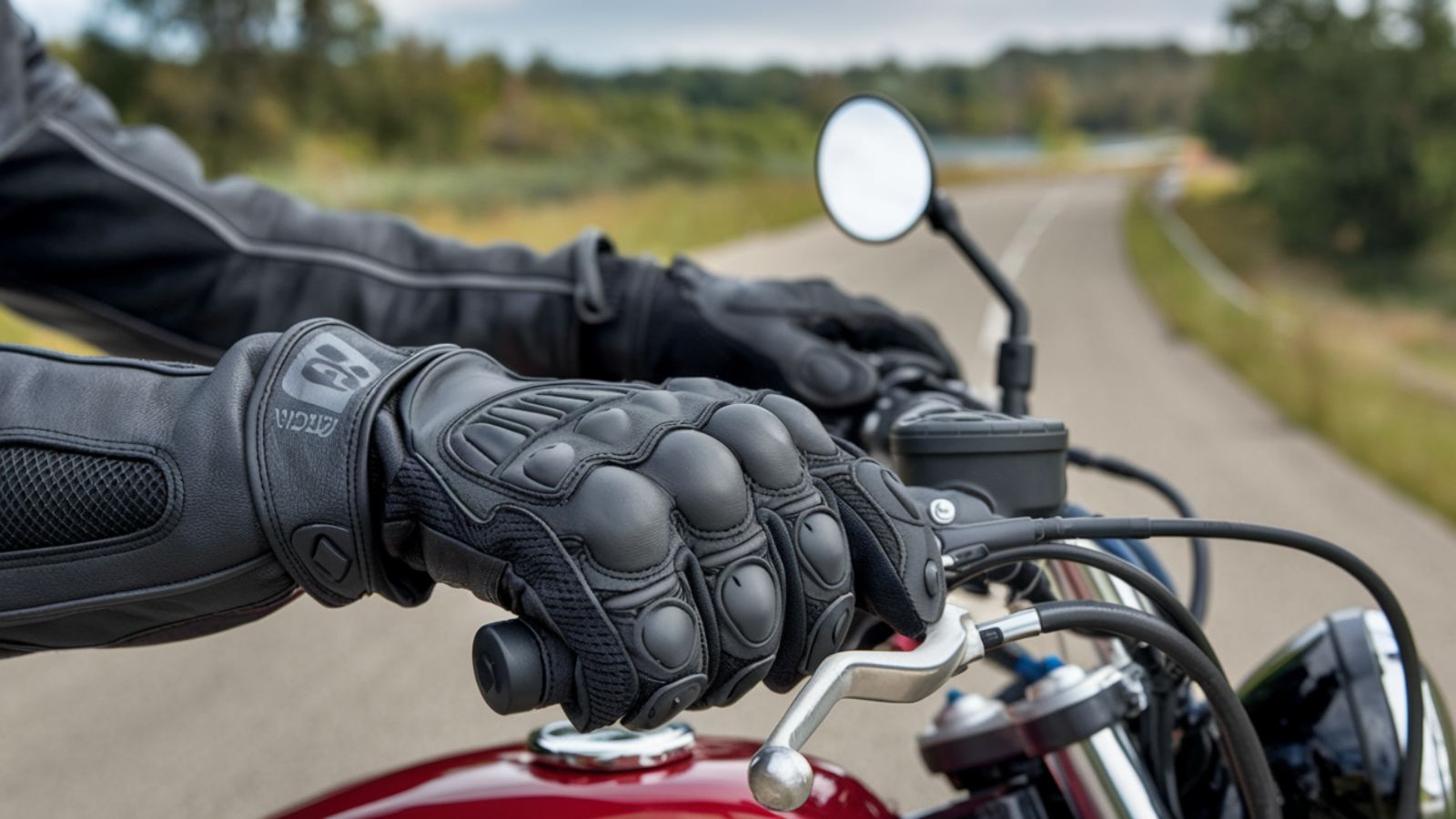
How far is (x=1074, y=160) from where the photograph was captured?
79875mm

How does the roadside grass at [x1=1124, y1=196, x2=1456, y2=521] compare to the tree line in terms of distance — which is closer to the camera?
the roadside grass at [x1=1124, y1=196, x2=1456, y2=521]

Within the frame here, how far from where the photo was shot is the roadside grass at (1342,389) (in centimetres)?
742

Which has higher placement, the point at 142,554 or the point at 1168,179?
the point at 142,554

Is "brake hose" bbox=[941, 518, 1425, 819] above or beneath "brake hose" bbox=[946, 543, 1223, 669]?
above

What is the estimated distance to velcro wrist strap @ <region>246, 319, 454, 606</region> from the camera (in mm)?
776

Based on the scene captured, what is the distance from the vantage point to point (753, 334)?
1351 mm

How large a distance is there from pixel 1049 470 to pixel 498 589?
49 cm

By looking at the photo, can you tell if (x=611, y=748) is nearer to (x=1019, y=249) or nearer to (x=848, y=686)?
(x=848, y=686)

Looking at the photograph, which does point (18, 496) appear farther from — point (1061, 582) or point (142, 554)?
point (1061, 582)

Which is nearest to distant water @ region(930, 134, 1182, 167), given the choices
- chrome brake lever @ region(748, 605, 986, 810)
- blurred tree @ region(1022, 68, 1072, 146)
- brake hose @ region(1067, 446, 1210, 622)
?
blurred tree @ region(1022, 68, 1072, 146)

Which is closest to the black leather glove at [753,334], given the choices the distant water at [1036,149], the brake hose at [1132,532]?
the brake hose at [1132,532]

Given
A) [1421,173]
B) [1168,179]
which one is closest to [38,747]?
[1421,173]

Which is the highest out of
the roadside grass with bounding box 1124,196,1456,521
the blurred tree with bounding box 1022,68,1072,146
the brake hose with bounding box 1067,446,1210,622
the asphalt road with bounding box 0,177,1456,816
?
the brake hose with bounding box 1067,446,1210,622

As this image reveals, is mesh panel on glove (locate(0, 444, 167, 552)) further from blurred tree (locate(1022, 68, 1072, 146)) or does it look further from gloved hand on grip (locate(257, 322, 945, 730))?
blurred tree (locate(1022, 68, 1072, 146))
